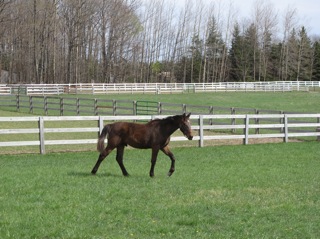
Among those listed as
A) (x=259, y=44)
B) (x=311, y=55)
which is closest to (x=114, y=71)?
(x=259, y=44)

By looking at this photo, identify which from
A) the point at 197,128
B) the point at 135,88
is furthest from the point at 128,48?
the point at 197,128

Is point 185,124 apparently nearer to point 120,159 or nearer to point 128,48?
point 120,159

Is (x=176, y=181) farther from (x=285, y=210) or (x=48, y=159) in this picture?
(x=48, y=159)

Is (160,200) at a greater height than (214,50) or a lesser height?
lesser

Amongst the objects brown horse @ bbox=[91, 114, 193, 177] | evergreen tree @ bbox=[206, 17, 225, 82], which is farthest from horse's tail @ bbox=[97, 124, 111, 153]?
evergreen tree @ bbox=[206, 17, 225, 82]

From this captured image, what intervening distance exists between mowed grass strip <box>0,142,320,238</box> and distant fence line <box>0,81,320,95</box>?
37.6m

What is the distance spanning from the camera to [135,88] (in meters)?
54.2

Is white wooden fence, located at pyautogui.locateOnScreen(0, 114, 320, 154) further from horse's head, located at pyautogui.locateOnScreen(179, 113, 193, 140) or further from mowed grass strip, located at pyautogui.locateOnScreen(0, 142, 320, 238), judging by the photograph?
horse's head, located at pyautogui.locateOnScreen(179, 113, 193, 140)

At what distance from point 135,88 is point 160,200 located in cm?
4709

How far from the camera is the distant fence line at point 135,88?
48969 millimetres

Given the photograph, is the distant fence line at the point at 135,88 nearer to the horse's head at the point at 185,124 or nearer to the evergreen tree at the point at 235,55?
the evergreen tree at the point at 235,55

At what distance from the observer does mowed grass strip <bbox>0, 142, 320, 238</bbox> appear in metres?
5.84

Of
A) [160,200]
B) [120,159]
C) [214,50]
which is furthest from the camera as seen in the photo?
[214,50]

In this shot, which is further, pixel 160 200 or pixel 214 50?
pixel 214 50
